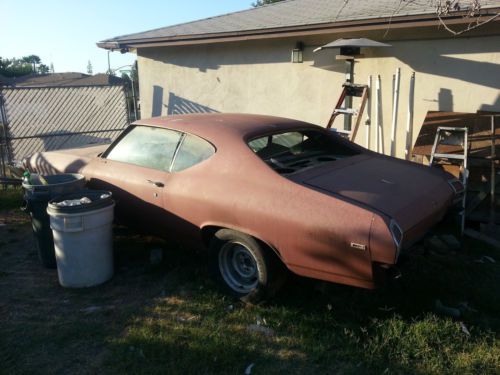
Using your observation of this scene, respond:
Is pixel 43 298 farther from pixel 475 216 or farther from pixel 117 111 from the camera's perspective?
pixel 117 111

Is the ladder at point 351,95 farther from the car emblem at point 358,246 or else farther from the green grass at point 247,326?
the car emblem at point 358,246

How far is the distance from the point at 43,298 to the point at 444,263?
12.6 feet

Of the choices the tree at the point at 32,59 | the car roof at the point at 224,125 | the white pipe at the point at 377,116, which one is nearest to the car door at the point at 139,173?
the car roof at the point at 224,125

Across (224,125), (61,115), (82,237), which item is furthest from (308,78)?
(61,115)

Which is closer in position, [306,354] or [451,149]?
[306,354]

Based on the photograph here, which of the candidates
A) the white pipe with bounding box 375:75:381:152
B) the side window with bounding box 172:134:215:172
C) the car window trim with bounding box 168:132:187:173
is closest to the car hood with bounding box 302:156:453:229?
the side window with bounding box 172:134:215:172

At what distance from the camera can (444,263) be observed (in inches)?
181

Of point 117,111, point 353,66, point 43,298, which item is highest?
point 353,66

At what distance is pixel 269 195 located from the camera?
356cm

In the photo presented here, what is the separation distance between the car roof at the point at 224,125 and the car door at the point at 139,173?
0.36 feet

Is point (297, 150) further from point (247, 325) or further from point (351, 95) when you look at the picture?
point (351, 95)

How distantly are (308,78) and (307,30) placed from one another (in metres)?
0.99

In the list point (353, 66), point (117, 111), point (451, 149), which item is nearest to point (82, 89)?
point (117, 111)

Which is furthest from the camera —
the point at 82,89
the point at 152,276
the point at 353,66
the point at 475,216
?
the point at 82,89
